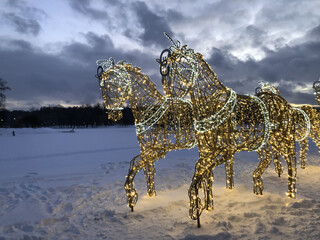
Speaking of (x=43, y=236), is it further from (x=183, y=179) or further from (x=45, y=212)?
(x=183, y=179)

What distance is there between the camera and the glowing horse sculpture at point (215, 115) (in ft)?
11.1

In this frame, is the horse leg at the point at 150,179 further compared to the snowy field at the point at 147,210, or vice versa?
the horse leg at the point at 150,179

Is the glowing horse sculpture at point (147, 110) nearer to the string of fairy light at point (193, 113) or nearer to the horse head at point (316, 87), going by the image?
the string of fairy light at point (193, 113)

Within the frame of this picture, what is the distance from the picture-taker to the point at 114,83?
3.71m

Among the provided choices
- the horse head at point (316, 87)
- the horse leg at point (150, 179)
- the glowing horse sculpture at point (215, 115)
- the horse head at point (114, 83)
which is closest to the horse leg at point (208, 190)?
the glowing horse sculpture at point (215, 115)

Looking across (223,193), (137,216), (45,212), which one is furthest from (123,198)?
(223,193)

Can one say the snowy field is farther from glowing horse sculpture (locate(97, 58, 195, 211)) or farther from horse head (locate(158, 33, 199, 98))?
horse head (locate(158, 33, 199, 98))

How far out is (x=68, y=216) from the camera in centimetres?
400

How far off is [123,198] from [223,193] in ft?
6.90

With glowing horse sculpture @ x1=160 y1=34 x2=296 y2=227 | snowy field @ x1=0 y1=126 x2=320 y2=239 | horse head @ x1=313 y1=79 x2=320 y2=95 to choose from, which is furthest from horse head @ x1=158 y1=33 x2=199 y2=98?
horse head @ x1=313 y1=79 x2=320 y2=95

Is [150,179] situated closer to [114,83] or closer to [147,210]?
[147,210]

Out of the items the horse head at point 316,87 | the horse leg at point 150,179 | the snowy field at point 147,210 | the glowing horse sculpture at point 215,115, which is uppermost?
the horse head at point 316,87

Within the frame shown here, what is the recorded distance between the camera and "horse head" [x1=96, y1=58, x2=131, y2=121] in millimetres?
3705

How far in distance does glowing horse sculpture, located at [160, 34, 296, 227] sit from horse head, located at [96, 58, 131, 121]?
72 cm
